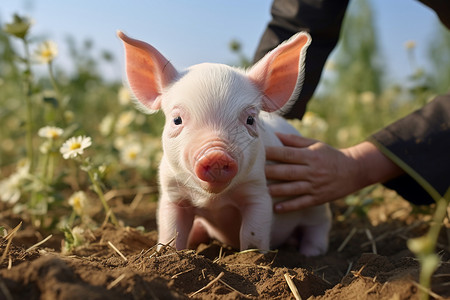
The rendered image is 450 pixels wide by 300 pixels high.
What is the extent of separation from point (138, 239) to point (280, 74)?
129 cm

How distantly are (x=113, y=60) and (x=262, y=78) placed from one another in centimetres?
409

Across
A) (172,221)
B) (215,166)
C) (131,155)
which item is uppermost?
(215,166)

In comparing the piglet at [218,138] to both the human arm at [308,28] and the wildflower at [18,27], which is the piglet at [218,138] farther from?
the wildflower at [18,27]

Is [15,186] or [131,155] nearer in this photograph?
[15,186]

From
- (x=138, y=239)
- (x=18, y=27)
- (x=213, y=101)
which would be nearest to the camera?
(x=213, y=101)

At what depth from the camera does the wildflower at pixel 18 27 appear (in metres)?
3.31

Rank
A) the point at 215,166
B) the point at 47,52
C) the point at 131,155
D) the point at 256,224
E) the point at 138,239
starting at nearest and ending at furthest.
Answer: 1. the point at 215,166
2. the point at 256,224
3. the point at 138,239
4. the point at 47,52
5. the point at 131,155

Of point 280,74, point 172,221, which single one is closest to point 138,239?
point 172,221

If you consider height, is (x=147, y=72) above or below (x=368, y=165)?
above

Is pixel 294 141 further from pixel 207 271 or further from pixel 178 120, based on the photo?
pixel 207 271

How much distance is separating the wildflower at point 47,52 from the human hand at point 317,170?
1880mm

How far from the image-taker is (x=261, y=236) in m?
2.70

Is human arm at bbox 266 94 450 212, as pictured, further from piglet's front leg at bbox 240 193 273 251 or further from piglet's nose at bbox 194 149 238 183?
piglet's nose at bbox 194 149 238 183

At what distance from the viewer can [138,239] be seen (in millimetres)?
2910
